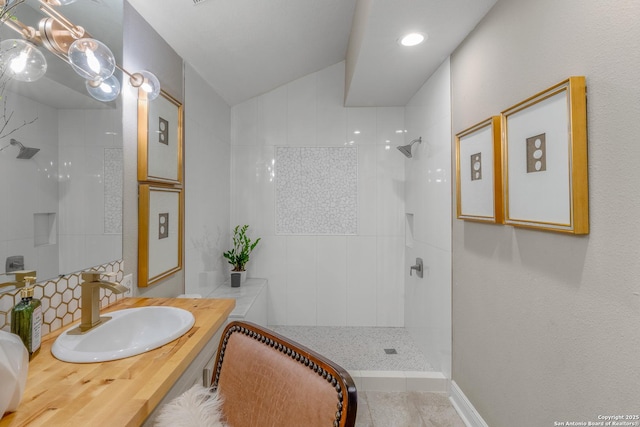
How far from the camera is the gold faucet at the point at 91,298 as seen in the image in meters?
1.06

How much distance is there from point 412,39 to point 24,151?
1.82 m

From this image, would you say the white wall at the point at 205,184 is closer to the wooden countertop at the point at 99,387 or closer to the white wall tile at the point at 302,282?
the white wall tile at the point at 302,282

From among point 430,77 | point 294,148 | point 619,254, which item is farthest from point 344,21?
point 619,254

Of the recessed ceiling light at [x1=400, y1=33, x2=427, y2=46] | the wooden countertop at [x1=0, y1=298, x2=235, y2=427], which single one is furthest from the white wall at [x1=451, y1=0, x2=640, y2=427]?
the wooden countertop at [x1=0, y1=298, x2=235, y2=427]

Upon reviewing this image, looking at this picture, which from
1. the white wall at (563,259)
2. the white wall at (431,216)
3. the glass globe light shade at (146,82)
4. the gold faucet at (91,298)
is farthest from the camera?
the white wall at (431,216)

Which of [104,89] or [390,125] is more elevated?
[390,125]

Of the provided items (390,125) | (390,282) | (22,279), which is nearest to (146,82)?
(22,279)

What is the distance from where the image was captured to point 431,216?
2.29m

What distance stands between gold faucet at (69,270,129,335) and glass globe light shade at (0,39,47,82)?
656 millimetres

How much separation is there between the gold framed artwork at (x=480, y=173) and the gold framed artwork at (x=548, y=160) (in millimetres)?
68

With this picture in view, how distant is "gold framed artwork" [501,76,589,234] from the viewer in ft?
3.12

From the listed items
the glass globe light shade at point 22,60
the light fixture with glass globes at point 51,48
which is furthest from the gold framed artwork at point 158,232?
the glass globe light shade at point 22,60

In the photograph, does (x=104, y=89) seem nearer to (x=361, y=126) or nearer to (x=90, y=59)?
(x=90, y=59)

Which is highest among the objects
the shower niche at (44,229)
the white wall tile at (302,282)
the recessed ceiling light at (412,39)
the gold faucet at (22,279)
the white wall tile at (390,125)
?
the recessed ceiling light at (412,39)
